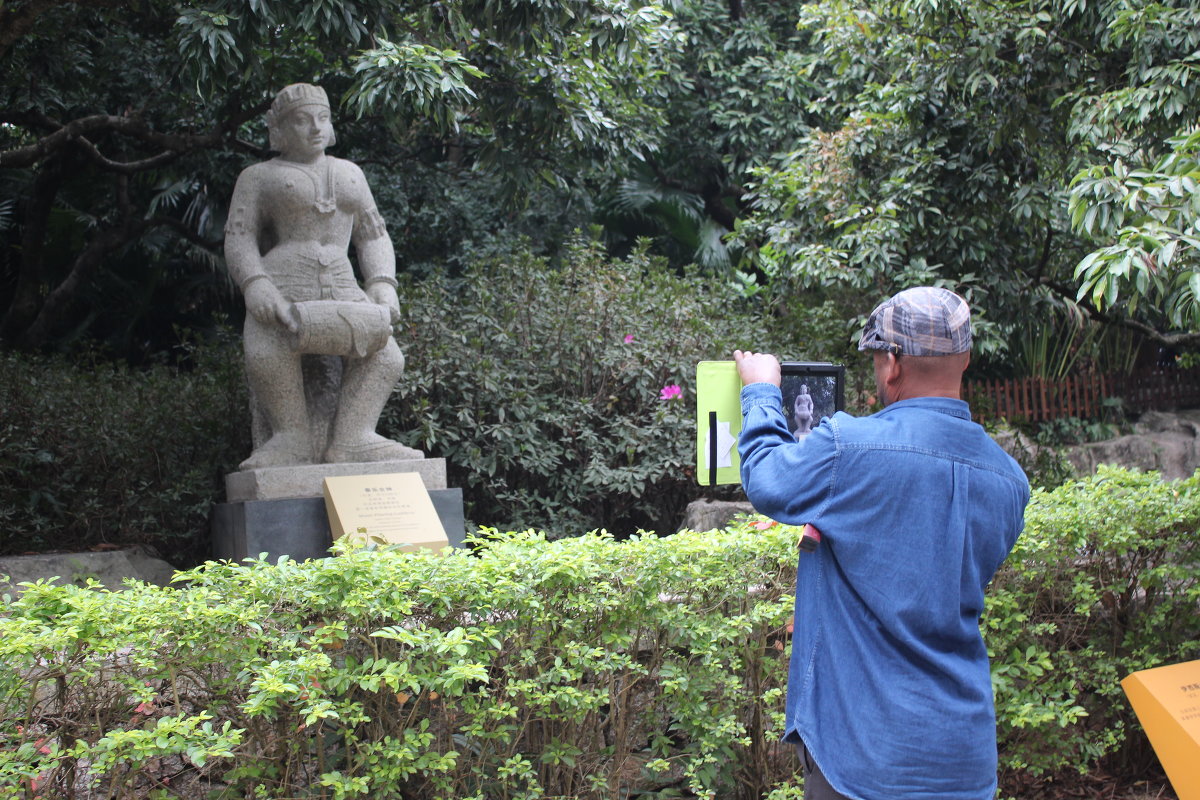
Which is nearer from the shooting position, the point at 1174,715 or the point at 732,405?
the point at 732,405

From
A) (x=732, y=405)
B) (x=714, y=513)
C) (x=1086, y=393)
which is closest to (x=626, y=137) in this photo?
(x=714, y=513)

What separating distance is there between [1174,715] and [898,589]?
217 centimetres

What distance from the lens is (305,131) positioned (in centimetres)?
563

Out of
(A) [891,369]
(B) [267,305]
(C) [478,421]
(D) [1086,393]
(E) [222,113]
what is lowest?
(C) [478,421]

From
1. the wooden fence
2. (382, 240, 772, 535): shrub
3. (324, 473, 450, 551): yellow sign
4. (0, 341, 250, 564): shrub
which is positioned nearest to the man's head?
(324, 473, 450, 551): yellow sign

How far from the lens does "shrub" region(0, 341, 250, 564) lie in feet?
21.4

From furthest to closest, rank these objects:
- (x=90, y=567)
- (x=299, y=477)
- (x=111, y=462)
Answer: (x=111, y=462)
(x=90, y=567)
(x=299, y=477)

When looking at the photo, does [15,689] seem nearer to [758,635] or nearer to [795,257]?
[758,635]

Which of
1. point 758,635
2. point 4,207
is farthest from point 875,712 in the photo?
point 4,207

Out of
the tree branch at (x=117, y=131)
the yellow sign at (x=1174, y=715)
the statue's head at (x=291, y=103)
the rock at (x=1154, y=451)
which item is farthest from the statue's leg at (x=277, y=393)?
the rock at (x=1154, y=451)

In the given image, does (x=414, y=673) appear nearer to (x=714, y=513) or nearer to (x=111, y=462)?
(x=714, y=513)

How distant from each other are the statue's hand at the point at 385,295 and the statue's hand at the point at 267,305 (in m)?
0.55

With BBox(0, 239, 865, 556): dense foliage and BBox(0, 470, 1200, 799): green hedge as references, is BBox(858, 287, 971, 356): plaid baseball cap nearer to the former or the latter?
BBox(0, 470, 1200, 799): green hedge

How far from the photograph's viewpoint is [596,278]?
25.8 ft
